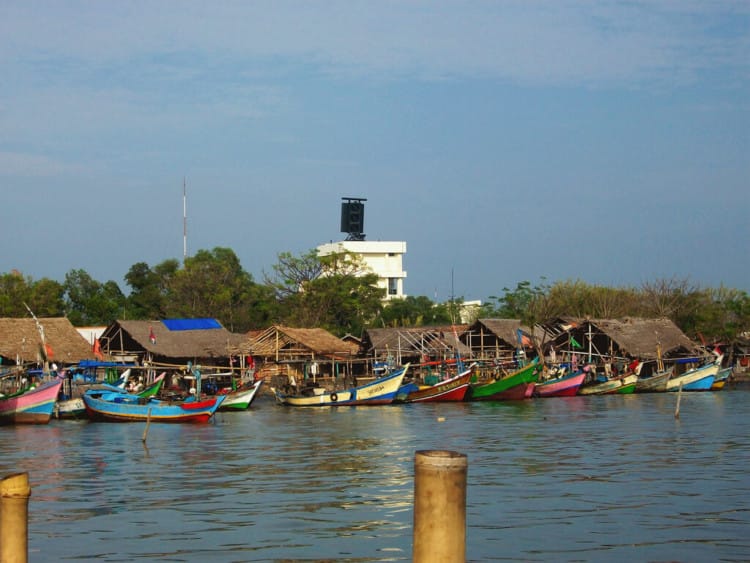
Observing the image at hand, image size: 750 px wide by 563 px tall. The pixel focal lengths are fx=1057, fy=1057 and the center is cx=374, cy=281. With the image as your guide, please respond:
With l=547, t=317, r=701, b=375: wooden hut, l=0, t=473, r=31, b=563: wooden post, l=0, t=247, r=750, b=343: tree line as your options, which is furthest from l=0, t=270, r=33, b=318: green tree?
l=0, t=473, r=31, b=563: wooden post

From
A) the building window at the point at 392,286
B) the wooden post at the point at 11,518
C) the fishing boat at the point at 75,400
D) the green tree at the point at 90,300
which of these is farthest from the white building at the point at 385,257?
the wooden post at the point at 11,518

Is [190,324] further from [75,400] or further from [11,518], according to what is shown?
[11,518]

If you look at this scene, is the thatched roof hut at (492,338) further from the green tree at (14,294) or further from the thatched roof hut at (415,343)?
the green tree at (14,294)

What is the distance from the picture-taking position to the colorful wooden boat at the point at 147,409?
97.9ft

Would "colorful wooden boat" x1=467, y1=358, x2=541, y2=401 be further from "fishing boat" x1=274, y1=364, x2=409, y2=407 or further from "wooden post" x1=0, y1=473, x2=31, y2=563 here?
"wooden post" x1=0, y1=473, x2=31, y2=563

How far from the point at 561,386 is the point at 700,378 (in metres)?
7.20

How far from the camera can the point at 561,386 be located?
144 ft

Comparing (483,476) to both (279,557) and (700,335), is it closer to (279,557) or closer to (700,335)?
(279,557)

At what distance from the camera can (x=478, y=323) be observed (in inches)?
1956

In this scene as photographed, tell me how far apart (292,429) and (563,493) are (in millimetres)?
13309

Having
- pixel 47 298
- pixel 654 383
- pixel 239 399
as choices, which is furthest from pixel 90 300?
pixel 654 383

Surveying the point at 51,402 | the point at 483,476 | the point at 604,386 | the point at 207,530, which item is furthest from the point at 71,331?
the point at 207,530

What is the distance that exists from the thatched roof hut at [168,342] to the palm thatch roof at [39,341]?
3156 mm

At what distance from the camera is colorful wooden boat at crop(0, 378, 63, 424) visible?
→ 29.4 metres
